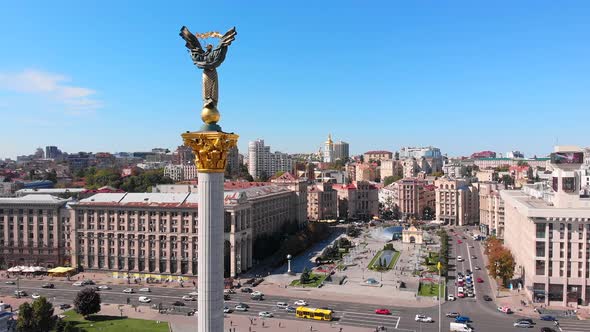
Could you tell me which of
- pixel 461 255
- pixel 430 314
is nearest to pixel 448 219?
pixel 461 255

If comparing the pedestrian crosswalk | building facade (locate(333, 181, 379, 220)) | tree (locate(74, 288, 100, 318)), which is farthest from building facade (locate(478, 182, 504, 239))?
tree (locate(74, 288, 100, 318))

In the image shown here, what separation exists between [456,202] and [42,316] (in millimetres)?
104472

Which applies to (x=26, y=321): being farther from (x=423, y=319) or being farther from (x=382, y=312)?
(x=423, y=319)

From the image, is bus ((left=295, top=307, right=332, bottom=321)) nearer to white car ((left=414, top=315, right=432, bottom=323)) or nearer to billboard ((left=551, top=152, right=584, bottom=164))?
white car ((left=414, top=315, right=432, bottom=323))

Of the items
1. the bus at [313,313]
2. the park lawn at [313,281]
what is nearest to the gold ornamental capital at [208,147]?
the bus at [313,313]

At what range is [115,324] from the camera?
52.9 m

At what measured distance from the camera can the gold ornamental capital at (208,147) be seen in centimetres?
2145

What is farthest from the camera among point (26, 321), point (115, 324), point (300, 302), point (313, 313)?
point (300, 302)

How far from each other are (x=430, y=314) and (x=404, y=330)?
656 centimetres

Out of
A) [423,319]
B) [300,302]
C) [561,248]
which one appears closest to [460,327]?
A: [423,319]

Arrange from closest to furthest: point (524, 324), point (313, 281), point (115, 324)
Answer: point (524, 324) → point (115, 324) → point (313, 281)

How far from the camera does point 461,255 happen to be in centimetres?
8900

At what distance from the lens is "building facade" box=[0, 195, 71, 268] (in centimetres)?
7994

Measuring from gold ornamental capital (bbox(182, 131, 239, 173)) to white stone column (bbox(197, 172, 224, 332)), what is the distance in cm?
32
